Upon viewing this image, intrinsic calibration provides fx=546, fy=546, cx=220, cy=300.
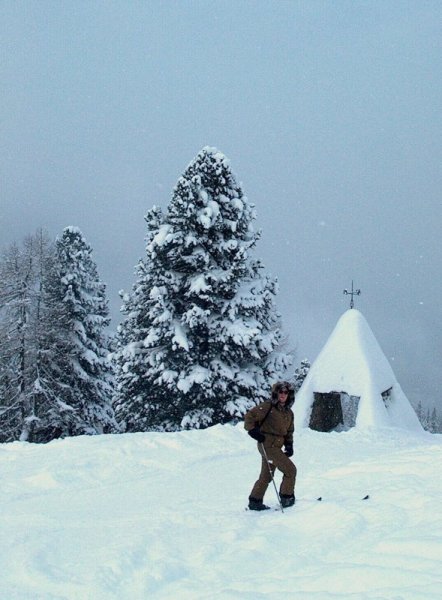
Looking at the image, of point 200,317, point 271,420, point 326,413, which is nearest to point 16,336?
point 200,317

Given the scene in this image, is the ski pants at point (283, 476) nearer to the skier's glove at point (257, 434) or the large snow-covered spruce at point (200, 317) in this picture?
the skier's glove at point (257, 434)

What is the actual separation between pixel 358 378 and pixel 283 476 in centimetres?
1151

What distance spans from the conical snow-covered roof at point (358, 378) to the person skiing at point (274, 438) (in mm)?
10614

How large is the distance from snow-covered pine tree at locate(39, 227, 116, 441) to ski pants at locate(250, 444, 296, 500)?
15.6 metres

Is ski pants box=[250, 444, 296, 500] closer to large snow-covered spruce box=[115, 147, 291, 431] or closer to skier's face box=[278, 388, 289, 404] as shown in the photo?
skier's face box=[278, 388, 289, 404]

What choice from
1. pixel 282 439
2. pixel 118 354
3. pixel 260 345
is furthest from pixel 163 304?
pixel 282 439

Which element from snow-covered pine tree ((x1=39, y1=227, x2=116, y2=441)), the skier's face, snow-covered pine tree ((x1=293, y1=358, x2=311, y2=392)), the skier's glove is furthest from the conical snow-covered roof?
snow-covered pine tree ((x1=293, y1=358, x2=311, y2=392))

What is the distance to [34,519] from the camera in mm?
6359

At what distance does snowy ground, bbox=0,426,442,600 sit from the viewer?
398cm

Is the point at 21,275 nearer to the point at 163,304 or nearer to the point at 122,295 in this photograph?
the point at 122,295

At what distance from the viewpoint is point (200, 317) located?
55.6ft

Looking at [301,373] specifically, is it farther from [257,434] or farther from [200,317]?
[257,434]

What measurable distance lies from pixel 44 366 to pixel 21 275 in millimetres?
3753

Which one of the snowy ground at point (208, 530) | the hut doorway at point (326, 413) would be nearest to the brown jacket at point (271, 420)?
the snowy ground at point (208, 530)
